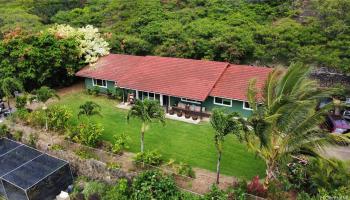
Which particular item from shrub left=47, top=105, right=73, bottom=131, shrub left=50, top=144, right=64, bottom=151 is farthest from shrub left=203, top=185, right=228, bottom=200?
shrub left=47, top=105, right=73, bottom=131

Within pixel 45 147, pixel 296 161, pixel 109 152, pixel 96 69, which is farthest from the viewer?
pixel 96 69

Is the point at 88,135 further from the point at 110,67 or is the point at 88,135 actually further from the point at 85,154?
the point at 110,67

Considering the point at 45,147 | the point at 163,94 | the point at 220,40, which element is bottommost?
the point at 45,147

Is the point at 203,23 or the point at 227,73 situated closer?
the point at 227,73

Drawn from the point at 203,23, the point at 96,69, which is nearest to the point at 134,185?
the point at 96,69

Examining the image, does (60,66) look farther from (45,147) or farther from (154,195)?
(154,195)

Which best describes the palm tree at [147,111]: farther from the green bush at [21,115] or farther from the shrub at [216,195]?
the green bush at [21,115]

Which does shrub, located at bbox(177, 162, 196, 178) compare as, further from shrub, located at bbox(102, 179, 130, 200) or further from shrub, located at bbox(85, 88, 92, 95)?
shrub, located at bbox(85, 88, 92, 95)
